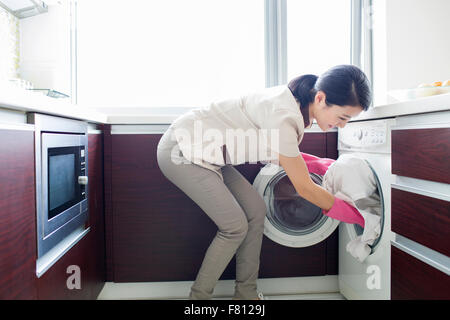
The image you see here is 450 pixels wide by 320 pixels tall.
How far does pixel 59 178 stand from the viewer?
3.37 ft

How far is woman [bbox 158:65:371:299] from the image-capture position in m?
1.00

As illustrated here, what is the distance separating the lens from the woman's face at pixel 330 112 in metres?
1.04

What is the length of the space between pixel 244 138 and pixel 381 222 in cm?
59

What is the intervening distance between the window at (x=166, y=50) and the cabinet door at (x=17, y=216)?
1274 millimetres

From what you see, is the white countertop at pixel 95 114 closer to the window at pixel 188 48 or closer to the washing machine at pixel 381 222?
the washing machine at pixel 381 222

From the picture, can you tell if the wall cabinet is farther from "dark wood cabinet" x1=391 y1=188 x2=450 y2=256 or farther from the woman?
the woman

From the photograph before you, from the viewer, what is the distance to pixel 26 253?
0.81 m

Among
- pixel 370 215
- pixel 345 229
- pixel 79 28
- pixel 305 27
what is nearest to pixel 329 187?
pixel 370 215

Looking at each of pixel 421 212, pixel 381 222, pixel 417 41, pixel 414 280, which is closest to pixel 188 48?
pixel 417 41

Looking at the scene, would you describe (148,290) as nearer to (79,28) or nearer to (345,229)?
(345,229)

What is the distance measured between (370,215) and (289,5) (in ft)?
5.16
